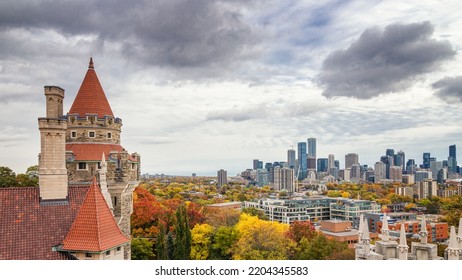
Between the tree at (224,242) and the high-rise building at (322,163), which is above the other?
the high-rise building at (322,163)

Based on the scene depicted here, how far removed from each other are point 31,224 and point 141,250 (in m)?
6.72

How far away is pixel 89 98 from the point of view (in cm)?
704

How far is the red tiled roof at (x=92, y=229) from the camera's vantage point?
440cm

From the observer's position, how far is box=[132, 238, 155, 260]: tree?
10.8 meters

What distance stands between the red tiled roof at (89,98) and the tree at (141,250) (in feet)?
17.6

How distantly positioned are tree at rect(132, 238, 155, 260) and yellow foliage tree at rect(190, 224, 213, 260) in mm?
1518

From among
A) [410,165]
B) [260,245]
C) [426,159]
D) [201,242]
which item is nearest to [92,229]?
[260,245]

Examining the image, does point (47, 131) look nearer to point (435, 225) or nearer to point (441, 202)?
point (435, 225)

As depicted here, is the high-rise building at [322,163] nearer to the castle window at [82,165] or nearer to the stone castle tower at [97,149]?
the stone castle tower at [97,149]

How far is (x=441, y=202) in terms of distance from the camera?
2034 centimetres

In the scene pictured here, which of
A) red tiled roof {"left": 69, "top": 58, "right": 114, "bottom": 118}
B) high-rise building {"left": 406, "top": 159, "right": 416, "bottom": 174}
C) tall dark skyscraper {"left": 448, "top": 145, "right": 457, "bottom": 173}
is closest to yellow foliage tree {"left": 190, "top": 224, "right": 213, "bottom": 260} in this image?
red tiled roof {"left": 69, "top": 58, "right": 114, "bottom": 118}

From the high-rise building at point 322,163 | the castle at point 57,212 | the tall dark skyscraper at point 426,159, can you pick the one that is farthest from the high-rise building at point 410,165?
the castle at point 57,212

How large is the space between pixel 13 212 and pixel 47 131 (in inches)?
48.8
